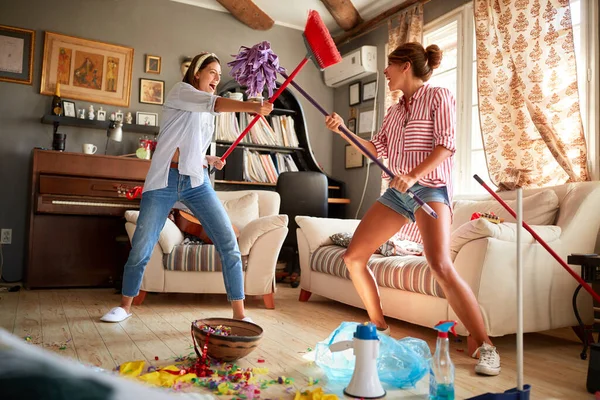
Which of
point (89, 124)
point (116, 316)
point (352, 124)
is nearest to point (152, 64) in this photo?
point (89, 124)

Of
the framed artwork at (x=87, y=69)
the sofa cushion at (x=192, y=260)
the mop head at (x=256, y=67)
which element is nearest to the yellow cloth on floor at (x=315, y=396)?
the mop head at (x=256, y=67)

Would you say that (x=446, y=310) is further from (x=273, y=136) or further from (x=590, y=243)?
Answer: (x=273, y=136)

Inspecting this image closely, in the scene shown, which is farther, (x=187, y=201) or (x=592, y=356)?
(x=187, y=201)

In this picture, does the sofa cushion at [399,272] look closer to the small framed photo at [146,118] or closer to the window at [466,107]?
the window at [466,107]

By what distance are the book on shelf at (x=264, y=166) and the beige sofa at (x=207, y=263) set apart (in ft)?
4.86

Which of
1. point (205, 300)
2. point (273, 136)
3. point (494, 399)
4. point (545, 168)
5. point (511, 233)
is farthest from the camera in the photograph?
point (273, 136)

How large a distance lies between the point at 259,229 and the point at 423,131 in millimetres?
1538

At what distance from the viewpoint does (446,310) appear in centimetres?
252

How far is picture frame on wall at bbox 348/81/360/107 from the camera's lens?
16.9 feet

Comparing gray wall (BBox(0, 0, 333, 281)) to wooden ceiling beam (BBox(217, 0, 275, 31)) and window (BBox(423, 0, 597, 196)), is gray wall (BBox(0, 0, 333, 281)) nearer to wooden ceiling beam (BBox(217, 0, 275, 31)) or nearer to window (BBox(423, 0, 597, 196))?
wooden ceiling beam (BBox(217, 0, 275, 31))

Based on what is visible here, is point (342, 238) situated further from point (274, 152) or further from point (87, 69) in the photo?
point (87, 69)

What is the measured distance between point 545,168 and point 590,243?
2.07ft

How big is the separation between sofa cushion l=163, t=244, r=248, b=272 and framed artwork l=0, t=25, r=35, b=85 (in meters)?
2.23

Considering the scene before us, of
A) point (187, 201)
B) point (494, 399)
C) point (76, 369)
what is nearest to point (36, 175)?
point (187, 201)
